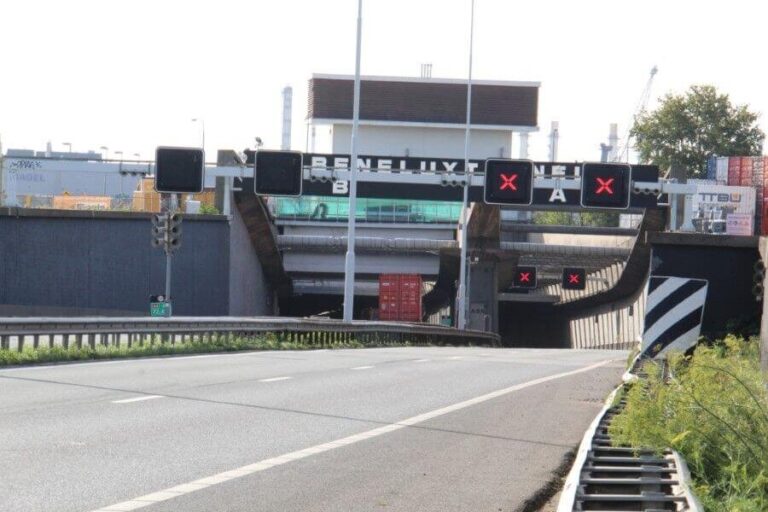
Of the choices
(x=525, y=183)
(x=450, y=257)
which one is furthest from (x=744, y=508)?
(x=450, y=257)

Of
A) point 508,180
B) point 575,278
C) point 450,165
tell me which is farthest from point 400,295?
point 508,180

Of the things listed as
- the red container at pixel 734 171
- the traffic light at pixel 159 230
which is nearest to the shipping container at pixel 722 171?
the red container at pixel 734 171

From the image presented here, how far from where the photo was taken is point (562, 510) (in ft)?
23.6

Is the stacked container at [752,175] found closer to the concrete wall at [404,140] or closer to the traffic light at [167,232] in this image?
the concrete wall at [404,140]

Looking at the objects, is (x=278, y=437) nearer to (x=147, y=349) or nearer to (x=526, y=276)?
(x=147, y=349)

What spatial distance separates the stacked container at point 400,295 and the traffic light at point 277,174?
3197cm

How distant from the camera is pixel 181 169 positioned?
38562 millimetres

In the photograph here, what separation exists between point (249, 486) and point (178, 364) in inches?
547

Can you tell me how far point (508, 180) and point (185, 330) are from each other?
1583cm

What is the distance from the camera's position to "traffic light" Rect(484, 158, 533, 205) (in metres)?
41.3

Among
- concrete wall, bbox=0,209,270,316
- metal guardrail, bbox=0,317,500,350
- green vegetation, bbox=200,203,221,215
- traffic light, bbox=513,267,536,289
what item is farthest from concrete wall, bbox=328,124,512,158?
metal guardrail, bbox=0,317,500,350

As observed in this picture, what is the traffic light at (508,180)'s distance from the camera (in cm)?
4128

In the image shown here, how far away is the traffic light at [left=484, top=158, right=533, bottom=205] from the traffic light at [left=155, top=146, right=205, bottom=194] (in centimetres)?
873

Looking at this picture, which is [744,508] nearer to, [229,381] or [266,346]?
[229,381]
